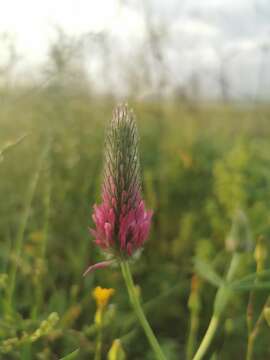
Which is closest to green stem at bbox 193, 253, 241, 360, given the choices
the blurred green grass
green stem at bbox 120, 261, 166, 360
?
green stem at bbox 120, 261, 166, 360

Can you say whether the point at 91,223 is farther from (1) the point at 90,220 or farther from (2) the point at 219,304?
(2) the point at 219,304

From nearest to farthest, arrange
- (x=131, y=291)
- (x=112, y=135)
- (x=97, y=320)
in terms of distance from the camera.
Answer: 1. (x=131, y=291)
2. (x=112, y=135)
3. (x=97, y=320)

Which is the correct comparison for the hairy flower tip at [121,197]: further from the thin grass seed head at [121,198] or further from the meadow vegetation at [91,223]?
the meadow vegetation at [91,223]

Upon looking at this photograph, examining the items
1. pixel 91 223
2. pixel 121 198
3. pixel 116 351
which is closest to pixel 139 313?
pixel 116 351

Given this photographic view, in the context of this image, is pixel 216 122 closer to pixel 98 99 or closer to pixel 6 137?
pixel 98 99

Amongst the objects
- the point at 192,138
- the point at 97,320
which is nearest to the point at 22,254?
the point at 97,320

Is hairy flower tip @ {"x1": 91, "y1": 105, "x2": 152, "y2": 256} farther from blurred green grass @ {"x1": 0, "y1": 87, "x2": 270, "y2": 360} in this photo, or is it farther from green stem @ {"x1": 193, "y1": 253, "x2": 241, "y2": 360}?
blurred green grass @ {"x1": 0, "y1": 87, "x2": 270, "y2": 360}
